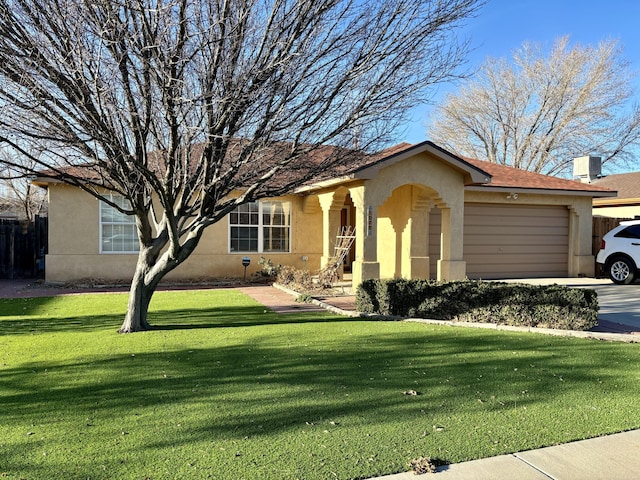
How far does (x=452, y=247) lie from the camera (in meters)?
13.3

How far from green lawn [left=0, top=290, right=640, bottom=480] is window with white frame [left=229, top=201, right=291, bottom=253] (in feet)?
26.5

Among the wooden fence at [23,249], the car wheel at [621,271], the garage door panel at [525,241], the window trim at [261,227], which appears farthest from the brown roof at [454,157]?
the wooden fence at [23,249]

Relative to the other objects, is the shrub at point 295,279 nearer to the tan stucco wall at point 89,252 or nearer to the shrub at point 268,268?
the shrub at point 268,268

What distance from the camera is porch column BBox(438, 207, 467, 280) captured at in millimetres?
13195

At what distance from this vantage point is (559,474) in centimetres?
335

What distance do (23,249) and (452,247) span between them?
1403 centimetres

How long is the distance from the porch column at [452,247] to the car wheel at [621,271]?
5.00 meters

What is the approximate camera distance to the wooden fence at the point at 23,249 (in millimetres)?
16547

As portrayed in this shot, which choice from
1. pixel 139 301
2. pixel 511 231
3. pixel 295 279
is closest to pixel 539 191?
pixel 511 231

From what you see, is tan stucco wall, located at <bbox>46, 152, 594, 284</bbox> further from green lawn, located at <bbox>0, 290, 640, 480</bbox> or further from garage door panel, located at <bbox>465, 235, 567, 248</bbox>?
green lawn, located at <bbox>0, 290, 640, 480</bbox>

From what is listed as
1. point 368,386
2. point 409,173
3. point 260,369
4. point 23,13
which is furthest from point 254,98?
point 409,173

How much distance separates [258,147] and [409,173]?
6204 millimetres

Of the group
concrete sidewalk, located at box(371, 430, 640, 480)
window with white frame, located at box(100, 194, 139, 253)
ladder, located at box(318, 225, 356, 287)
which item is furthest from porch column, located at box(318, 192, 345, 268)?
concrete sidewalk, located at box(371, 430, 640, 480)

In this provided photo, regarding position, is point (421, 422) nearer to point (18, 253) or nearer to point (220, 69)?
point (220, 69)
